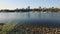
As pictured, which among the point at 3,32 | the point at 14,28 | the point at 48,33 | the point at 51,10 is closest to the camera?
the point at 3,32

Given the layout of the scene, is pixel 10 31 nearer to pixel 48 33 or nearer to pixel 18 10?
pixel 48 33

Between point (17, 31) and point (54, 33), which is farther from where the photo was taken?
point (54, 33)

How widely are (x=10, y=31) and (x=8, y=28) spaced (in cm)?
31

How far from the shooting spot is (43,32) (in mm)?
21594

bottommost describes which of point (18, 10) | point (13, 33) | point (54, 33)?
point (18, 10)

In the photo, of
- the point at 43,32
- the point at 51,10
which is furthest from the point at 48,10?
the point at 43,32

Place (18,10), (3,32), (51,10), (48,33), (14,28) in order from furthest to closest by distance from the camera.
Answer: (18,10) → (51,10) → (48,33) → (14,28) → (3,32)

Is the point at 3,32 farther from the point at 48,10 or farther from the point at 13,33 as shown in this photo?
the point at 48,10

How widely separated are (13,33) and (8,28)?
60cm

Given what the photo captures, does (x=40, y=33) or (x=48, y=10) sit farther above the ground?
(x=40, y=33)

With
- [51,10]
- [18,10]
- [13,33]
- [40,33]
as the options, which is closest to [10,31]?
[13,33]

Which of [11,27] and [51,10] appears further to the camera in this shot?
[51,10]

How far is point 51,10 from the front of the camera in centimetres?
13575

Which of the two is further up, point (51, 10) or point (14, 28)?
point (14, 28)
